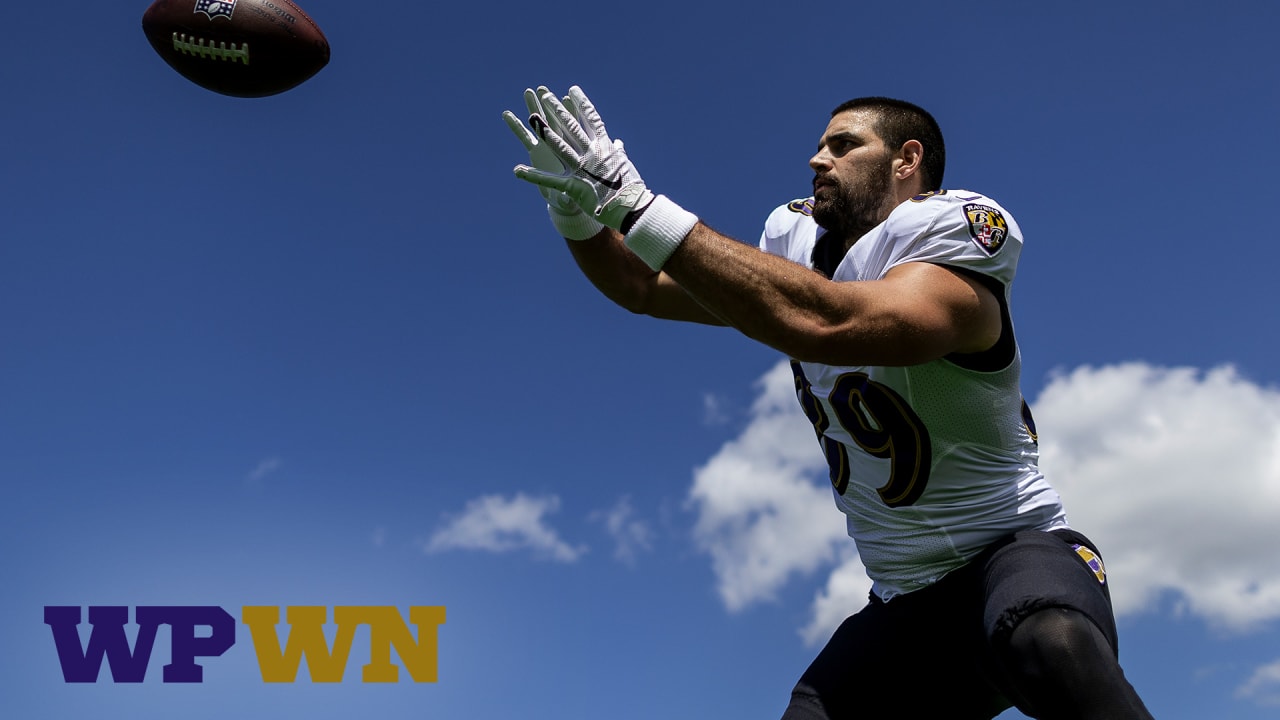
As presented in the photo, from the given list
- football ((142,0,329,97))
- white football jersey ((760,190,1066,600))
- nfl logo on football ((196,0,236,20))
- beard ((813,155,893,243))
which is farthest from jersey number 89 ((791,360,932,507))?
nfl logo on football ((196,0,236,20))

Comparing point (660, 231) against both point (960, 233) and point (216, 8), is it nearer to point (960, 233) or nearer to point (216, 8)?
point (960, 233)

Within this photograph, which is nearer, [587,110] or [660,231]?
[660,231]

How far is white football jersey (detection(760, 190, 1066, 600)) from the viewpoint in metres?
3.69

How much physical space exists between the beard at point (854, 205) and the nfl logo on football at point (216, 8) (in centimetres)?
320

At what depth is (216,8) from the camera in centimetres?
549

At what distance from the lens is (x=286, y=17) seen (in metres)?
5.66

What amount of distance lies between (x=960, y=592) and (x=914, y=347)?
94 centimetres

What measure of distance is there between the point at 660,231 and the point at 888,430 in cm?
125

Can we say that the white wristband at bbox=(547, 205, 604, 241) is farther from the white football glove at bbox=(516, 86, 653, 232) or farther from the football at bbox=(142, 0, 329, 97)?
the football at bbox=(142, 0, 329, 97)

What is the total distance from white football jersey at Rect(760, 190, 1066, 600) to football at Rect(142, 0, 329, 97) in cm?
334

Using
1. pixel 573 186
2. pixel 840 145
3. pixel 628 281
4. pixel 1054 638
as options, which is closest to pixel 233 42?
pixel 628 281

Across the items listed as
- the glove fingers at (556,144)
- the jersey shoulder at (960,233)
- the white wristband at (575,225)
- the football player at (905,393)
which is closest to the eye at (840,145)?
the football player at (905,393)

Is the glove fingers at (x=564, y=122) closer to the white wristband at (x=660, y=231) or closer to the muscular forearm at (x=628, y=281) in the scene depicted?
the white wristband at (x=660, y=231)

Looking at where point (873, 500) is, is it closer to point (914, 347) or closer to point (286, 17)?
point (914, 347)
